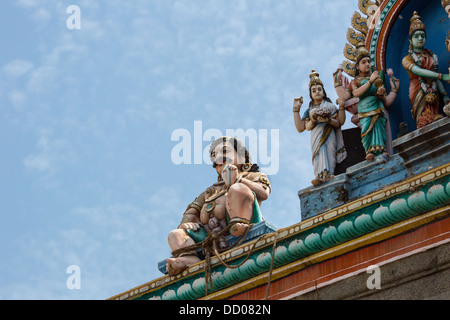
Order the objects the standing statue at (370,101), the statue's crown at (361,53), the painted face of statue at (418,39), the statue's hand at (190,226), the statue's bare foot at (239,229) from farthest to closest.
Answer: the statue's crown at (361,53)
the statue's hand at (190,226)
the painted face of statue at (418,39)
the standing statue at (370,101)
the statue's bare foot at (239,229)

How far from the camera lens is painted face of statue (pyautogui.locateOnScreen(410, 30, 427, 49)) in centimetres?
1625

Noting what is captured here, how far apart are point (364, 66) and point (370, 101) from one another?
0.69 meters

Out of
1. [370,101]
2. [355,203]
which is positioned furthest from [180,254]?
[370,101]

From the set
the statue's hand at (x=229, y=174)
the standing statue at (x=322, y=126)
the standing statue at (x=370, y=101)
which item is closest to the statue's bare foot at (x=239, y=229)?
the statue's hand at (x=229, y=174)

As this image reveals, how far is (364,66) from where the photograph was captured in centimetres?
1678

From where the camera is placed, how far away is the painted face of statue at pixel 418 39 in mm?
16250

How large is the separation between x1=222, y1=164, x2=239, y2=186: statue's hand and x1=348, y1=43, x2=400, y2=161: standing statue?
2093 millimetres

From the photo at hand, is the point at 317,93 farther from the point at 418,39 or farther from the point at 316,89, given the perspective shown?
the point at 418,39

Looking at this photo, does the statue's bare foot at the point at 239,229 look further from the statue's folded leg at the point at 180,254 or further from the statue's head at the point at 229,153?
the statue's head at the point at 229,153

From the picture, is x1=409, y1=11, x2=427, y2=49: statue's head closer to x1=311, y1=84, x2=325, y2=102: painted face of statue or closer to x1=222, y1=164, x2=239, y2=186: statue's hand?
x1=311, y1=84, x2=325, y2=102: painted face of statue

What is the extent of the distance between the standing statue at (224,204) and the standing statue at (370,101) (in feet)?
5.93

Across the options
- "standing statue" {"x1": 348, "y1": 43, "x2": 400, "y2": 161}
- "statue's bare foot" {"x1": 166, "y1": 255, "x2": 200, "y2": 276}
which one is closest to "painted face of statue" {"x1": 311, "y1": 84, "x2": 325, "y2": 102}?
"standing statue" {"x1": 348, "y1": 43, "x2": 400, "y2": 161}

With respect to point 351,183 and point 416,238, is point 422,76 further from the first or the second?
point 416,238
